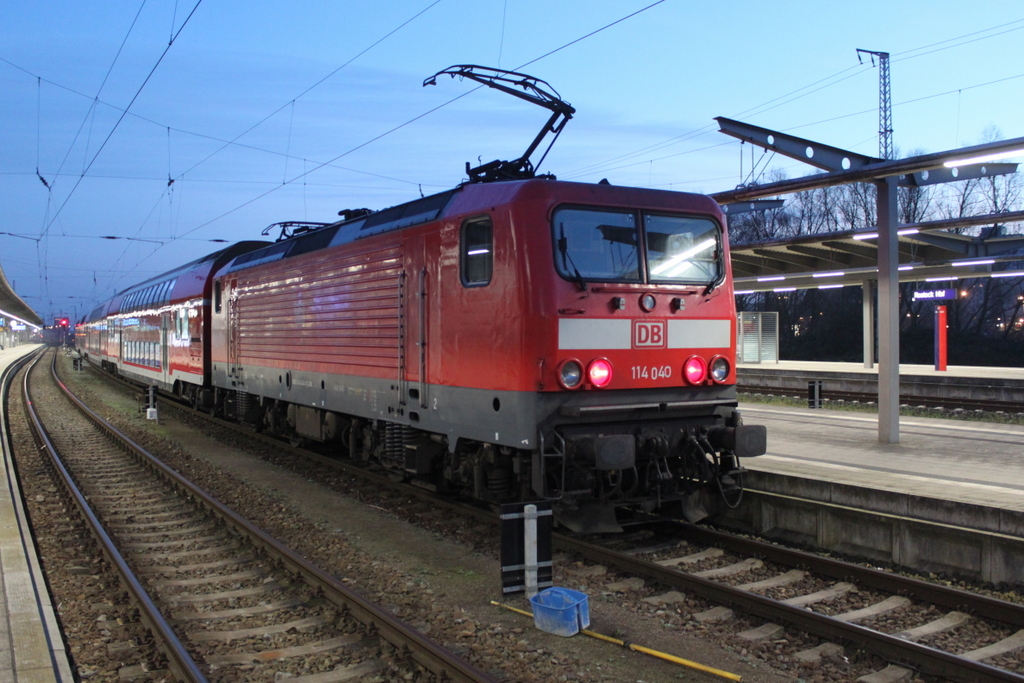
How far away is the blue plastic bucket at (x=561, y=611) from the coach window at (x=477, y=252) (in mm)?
3000

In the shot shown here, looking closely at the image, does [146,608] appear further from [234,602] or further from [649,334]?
[649,334]

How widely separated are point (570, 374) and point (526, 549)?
5.17ft

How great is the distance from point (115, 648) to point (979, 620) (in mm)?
6199

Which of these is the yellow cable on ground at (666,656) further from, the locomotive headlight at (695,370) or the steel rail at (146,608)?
the locomotive headlight at (695,370)

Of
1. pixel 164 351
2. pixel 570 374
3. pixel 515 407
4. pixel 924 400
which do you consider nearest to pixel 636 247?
pixel 570 374

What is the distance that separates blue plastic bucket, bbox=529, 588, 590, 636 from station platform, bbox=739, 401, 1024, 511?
3797mm

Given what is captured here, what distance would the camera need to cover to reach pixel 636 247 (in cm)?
774

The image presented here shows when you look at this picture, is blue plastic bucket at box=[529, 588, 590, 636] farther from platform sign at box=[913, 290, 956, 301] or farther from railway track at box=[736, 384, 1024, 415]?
platform sign at box=[913, 290, 956, 301]

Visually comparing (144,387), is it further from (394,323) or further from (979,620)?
(979,620)

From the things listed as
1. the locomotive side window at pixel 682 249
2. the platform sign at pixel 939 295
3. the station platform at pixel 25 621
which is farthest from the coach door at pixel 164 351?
the platform sign at pixel 939 295

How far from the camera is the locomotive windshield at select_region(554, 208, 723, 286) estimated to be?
7.39m

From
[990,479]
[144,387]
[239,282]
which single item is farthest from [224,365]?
[144,387]

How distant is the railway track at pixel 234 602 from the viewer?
530 centimetres

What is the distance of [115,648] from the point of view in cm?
574
